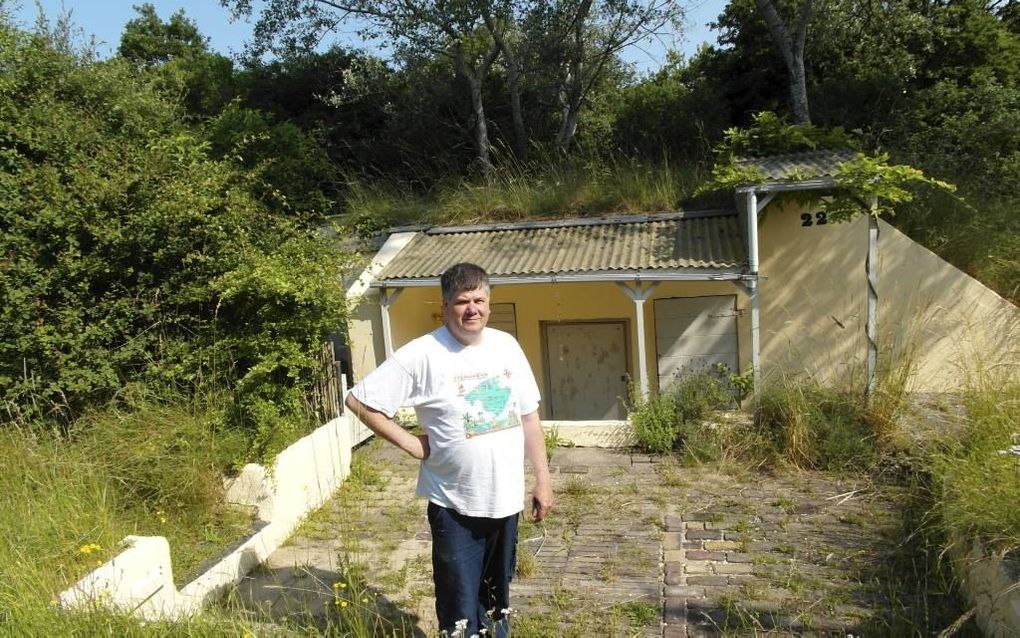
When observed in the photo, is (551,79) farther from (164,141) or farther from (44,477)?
(44,477)

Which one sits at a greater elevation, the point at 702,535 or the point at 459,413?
the point at 459,413

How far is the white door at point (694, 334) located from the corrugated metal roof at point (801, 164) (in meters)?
1.80

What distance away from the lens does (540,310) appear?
36.1 ft

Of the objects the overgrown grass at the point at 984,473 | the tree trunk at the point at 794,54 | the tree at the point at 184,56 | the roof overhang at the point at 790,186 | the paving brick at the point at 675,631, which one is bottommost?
the paving brick at the point at 675,631

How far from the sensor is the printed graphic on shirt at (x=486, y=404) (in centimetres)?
300

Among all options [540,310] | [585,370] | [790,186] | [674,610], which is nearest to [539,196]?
[540,310]

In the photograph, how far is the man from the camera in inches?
118

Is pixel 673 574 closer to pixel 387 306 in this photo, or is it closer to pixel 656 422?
pixel 656 422

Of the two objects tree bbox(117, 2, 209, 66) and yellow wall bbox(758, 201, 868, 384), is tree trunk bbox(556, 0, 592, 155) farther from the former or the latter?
tree bbox(117, 2, 209, 66)

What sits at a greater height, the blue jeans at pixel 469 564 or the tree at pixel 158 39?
the tree at pixel 158 39

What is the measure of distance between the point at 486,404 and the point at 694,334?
6804 millimetres

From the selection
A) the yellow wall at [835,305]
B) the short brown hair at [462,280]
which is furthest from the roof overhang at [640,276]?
the short brown hair at [462,280]

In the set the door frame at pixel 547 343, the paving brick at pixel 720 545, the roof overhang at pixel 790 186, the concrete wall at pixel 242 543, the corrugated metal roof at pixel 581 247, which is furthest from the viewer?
the door frame at pixel 547 343

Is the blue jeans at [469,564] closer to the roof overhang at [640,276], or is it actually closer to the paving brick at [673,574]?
the paving brick at [673,574]
